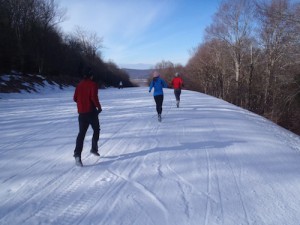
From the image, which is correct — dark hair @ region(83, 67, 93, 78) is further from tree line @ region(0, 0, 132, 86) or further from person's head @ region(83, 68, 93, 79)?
tree line @ region(0, 0, 132, 86)

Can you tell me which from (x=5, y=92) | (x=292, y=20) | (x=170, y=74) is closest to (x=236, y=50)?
(x=292, y=20)

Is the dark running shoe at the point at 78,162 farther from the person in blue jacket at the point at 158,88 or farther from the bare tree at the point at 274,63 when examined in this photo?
the bare tree at the point at 274,63

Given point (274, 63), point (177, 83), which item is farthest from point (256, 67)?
point (177, 83)

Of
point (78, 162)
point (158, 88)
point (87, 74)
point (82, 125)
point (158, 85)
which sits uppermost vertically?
point (87, 74)

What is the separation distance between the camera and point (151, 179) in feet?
16.0

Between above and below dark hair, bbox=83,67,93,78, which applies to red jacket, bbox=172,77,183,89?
below

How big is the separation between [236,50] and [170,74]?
51278 mm

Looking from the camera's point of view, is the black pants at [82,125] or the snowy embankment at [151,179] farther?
the black pants at [82,125]

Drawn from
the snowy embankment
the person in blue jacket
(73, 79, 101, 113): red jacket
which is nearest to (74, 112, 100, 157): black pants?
(73, 79, 101, 113): red jacket

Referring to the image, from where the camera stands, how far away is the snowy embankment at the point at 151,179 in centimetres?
379

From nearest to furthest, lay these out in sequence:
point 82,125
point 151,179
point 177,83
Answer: point 151,179, point 82,125, point 177,83

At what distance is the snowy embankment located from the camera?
12.4 ft

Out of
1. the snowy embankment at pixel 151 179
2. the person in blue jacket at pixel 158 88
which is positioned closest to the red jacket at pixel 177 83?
the person in blue jacket at pixel 158 88

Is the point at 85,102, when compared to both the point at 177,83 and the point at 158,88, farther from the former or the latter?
the point at 177,83
